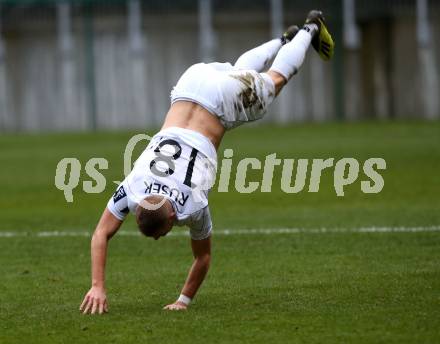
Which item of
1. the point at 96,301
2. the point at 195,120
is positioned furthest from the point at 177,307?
the point at 195,120

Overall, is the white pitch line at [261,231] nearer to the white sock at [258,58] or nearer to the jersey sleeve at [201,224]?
the white sock at [258,58]

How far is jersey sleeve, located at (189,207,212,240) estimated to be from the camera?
31.6 ft

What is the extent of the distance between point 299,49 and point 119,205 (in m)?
3.05

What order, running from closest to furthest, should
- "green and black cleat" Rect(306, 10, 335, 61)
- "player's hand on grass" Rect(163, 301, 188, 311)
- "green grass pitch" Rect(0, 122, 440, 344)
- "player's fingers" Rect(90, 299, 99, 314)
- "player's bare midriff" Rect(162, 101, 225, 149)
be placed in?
1. "green grass pitch" Rect(0, 122, 440, 344)
2. "player's fingers" Rect(90, 299, 99, 314)
3. "player's hand on grass" Rect(163, 301, 188, 311)
4. "player's bare midriff" Rect(162, 101, 225, 149)
5. "green and black cleat" Rect(306, 10, 335, 61)

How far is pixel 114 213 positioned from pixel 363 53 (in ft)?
117

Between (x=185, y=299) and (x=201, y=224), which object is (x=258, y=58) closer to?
(x=201, y=224)

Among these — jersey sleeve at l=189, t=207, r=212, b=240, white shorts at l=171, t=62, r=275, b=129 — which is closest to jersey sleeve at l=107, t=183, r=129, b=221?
jersey sleeve at l=189, t=207, r=212, b=240

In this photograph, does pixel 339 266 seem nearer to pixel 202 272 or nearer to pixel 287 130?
pixel 202 272

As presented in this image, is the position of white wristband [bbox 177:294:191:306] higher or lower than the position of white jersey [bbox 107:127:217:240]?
lower

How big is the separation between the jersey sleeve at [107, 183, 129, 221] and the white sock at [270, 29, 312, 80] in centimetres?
253

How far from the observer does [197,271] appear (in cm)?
1006

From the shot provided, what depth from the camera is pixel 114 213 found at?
9680mm

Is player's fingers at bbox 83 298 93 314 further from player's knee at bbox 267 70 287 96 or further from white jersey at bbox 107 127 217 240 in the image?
player's knee at bbox 267 70 287 96

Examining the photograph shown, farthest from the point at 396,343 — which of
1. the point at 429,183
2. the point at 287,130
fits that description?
the point at 287,130
